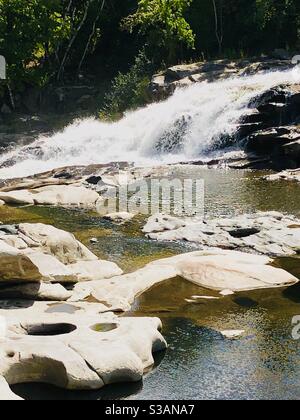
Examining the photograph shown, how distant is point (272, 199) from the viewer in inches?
796

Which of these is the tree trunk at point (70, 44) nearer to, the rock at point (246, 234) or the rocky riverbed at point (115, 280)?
the rocky riverbed at point (115, 280)

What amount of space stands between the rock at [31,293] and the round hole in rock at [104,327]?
182 centimetres

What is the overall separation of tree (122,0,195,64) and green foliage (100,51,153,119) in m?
1.61

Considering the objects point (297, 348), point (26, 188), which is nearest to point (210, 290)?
point (297, 348)

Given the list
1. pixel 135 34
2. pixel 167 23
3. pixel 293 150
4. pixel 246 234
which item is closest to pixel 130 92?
pixel 167 23

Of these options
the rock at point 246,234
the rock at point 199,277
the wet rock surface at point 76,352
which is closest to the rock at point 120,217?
the rock at point 246,234

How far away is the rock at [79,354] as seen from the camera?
27.7ft

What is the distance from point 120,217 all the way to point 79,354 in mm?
10462

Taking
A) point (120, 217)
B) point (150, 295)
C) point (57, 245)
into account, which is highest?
point (57, 245)

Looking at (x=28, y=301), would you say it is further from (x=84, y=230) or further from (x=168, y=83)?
(x=168, y=83)

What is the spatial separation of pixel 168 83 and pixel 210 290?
26.2 meters

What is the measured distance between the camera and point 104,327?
992 centimetres

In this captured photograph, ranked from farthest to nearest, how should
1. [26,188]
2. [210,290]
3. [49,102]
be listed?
[49,102]
[26,188]
[210,290]

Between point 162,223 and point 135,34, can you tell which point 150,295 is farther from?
point 135,34
